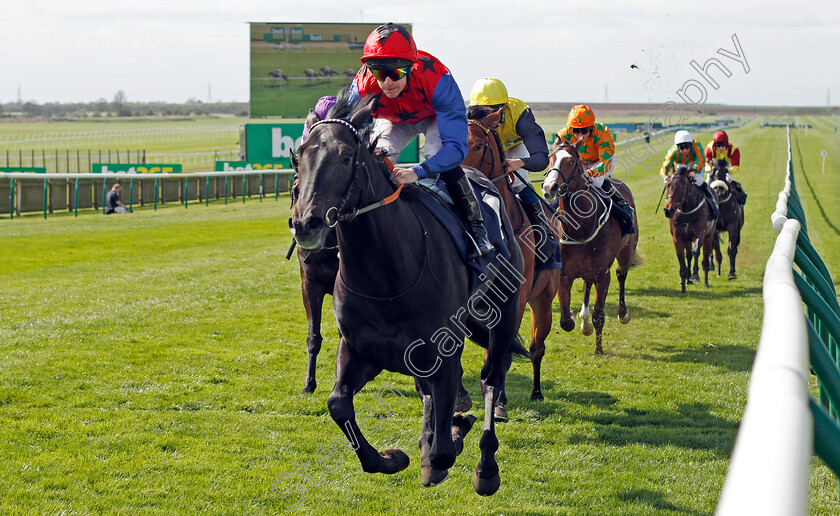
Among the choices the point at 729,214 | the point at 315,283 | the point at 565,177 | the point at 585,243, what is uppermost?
the point at 565,177

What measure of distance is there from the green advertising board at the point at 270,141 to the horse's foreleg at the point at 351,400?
94.4 ft

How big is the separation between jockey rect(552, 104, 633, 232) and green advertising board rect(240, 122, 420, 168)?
24.3m

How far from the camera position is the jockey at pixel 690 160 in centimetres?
1078

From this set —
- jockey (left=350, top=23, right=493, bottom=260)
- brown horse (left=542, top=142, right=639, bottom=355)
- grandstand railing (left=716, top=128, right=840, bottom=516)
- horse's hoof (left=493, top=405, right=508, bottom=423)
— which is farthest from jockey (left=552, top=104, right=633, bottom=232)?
grandstand railing (left=716, top=128, right=840, bottom=516)

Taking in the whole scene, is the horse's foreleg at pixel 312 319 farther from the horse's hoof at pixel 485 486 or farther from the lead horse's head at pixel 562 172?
the horse's hoof at pixel 485 486

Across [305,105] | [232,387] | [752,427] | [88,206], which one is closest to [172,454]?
[232,387]

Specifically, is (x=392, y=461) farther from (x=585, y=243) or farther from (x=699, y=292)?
(x=699, y=292)

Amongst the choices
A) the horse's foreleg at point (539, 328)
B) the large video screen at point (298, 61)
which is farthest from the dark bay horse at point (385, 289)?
the large video screen at point (298, 61)

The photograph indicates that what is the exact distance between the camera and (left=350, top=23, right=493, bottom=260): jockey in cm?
363

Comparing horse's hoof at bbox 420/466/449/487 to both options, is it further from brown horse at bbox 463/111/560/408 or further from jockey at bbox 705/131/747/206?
jockey at bbox 705/131/747/206

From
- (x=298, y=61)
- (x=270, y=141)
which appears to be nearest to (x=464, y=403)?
(x=270, y=141)

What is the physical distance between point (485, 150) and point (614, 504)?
2262 mm

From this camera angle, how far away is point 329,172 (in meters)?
3.03

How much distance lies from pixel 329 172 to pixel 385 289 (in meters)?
Answer: 0.65
